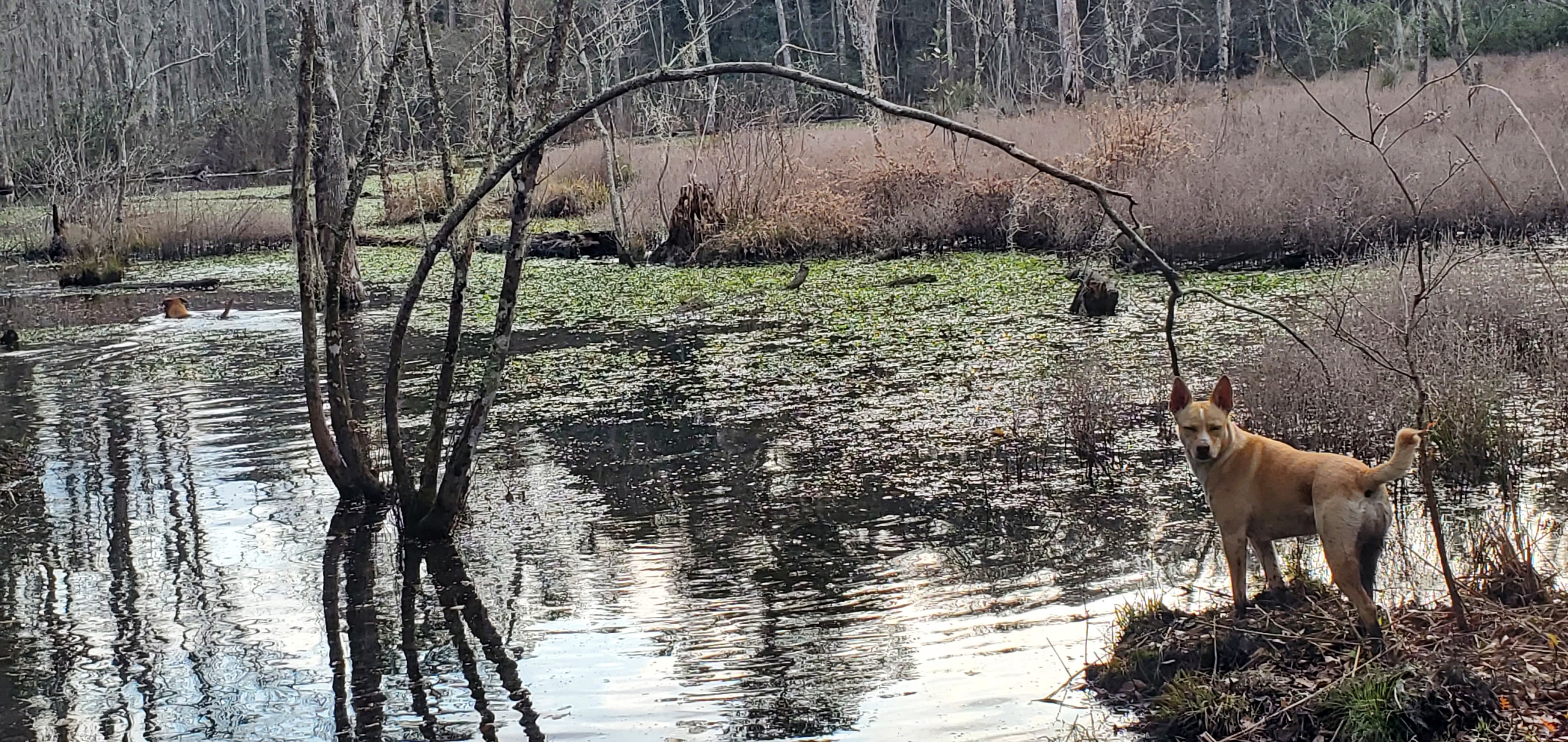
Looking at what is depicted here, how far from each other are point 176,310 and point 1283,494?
16547 mm

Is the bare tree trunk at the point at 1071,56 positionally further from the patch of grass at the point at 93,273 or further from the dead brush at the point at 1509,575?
the dead brush at the point at 1509,575

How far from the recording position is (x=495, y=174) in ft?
22.7

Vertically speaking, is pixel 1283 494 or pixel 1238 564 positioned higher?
pixel 1283 494

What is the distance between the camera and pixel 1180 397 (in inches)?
204

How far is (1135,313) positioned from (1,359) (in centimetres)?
1195

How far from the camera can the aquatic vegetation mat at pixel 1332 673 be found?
419 cm

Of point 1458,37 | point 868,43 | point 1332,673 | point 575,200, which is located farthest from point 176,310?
point 1458,37

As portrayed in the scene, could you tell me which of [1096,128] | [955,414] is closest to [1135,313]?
[955,414]

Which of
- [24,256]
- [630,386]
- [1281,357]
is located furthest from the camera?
[24,256]

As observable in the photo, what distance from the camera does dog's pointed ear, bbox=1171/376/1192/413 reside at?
5109mm

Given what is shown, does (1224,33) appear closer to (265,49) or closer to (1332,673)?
(265,49)

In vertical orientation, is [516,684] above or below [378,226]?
below

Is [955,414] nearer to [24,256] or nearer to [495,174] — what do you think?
[495,174]

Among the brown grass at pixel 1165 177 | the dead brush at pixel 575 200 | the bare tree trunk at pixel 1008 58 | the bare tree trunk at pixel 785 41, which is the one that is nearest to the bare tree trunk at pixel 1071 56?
the bare tree trunk at pixel 1008 58
